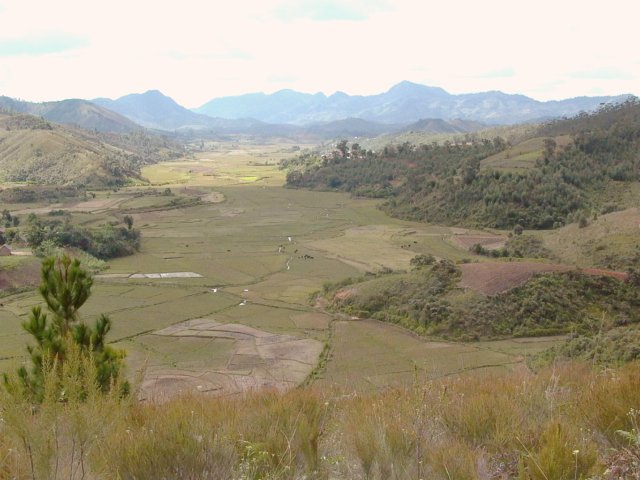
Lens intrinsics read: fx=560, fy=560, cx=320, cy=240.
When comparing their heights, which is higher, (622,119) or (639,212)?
(622,119)

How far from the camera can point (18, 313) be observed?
38.4 metres

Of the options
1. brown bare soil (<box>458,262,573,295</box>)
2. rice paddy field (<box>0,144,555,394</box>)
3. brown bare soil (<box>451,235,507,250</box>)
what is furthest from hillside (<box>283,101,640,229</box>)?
brown bare soil (<box>458,262,573,295</box>)

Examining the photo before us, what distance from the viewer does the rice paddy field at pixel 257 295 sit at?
28094 mm

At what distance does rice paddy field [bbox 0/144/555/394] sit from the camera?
92.2 feet

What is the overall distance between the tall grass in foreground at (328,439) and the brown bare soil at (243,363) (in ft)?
53.7

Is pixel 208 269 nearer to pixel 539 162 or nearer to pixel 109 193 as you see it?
pixel 539 162

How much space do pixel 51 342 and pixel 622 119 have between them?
4190 inches

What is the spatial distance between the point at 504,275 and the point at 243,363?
17.6m

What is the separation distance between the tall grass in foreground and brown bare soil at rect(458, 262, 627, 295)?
2872 centimetres

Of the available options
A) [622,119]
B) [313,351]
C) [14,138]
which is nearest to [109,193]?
[14,138]

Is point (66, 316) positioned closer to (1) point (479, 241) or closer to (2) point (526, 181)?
(1) point (479, 241)

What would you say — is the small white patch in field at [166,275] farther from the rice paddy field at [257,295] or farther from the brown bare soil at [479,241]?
the brown bare soil at [479,241]

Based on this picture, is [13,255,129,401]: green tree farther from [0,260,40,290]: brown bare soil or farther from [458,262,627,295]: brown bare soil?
[0,260,40,290]: brown bare soil

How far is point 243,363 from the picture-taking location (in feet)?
95.8
